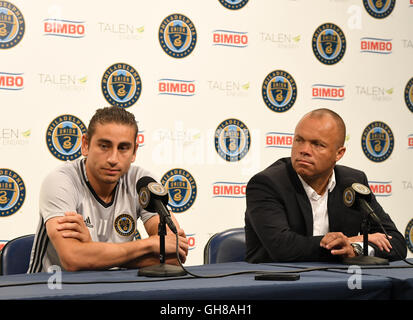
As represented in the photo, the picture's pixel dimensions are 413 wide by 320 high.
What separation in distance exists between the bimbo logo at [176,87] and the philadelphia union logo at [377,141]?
4.72 feet

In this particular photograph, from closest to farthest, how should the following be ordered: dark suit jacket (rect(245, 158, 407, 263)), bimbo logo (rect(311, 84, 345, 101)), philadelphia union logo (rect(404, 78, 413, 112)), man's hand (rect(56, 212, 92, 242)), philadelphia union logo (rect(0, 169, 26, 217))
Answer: man's hand (rect(56, 212, 92, 242))
dark suit jacket (rect(245, 158, 407, 263))
philadelphia union logo (rect(0, 169, 26, 217))
bimbo logo (rect(311, 84, 345, 101))
philadelphia union logo (rect(404, 78, 413, 112))

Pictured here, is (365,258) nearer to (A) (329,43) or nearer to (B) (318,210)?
(B) (318,210)

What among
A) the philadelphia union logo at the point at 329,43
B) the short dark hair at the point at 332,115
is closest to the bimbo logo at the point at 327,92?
the philadelphia union logo at the point at 329,43

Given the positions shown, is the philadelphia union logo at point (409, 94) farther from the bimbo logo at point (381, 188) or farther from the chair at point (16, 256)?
the chair at point (16, 256)

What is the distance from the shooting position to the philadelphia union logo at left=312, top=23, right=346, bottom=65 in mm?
4238

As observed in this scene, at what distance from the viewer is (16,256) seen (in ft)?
7.63

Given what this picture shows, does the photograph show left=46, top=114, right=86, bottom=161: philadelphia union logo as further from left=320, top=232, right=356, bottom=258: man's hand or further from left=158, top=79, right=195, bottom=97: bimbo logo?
left=320, top=232, right=356, bottom=258: man's hand

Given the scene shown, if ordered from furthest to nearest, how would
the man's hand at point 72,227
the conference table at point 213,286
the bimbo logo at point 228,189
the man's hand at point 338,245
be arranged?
the bimbo logo at point 228,189 → the man's hand at point 338,245 → the man's hand at point 72,227 → the conference table at point 213,286

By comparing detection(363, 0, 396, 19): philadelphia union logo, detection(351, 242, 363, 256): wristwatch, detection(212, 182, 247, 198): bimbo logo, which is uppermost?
detection(363, 0, 396, 19): philadelphia union logo

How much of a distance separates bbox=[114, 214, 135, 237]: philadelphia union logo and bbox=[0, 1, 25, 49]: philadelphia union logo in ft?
5.36

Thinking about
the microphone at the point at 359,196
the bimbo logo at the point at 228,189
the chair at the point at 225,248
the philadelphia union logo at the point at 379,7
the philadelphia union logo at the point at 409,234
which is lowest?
the philadelphia union logo at the point at 409,234

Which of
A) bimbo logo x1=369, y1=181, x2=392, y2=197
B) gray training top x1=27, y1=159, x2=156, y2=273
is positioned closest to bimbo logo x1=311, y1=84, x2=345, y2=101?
bimbo logo x1=369, y1=181, x2=392, y2=197

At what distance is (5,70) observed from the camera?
3395mm

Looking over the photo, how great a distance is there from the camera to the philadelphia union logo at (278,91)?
4066 mm
